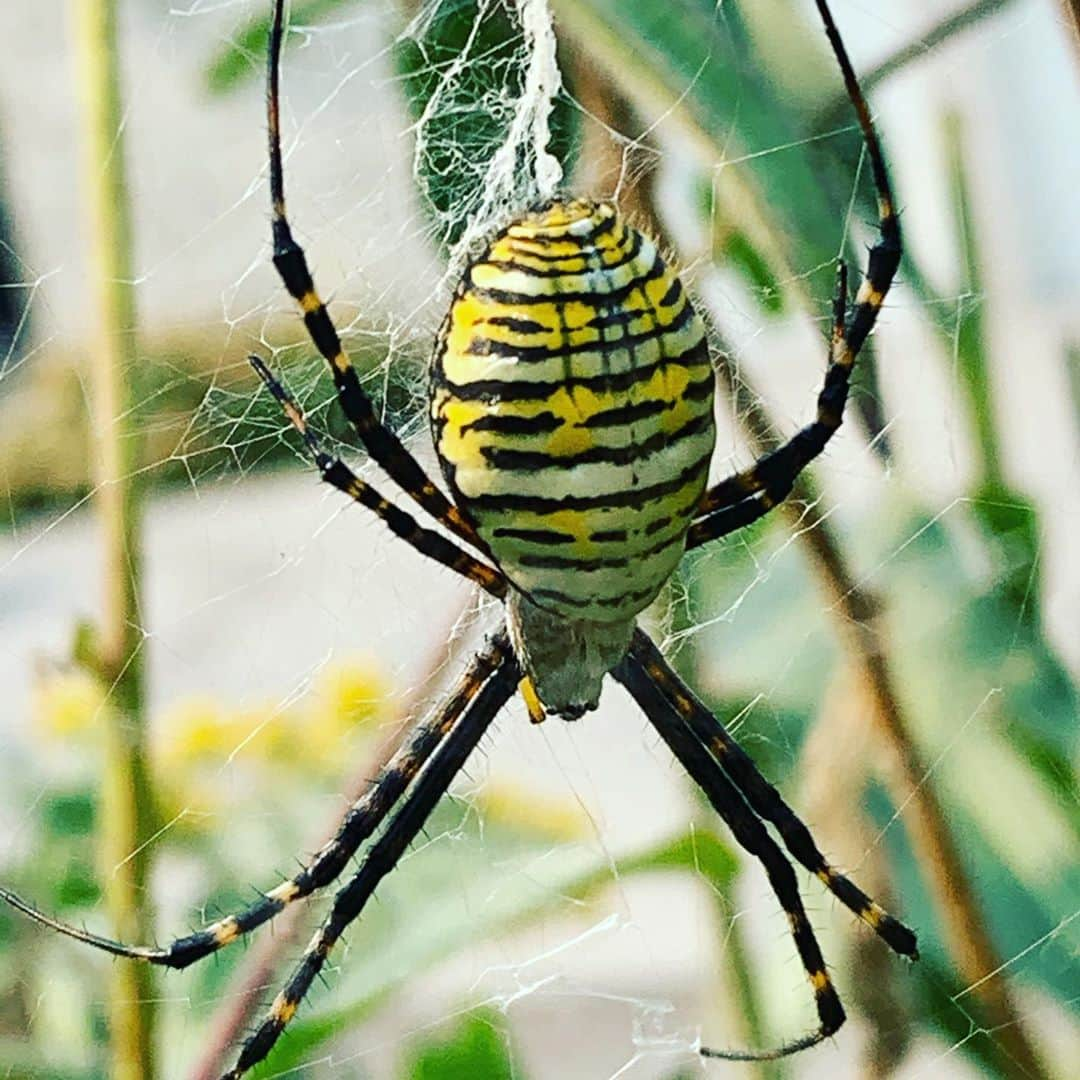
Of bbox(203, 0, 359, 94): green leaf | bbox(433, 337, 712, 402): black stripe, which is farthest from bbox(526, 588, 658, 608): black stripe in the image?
bbox(203, 0, 359, 94): green leaf

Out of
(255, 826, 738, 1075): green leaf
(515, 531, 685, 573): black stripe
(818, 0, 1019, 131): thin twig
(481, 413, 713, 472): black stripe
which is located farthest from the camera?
(255, 826, 738, 1075): green leaf

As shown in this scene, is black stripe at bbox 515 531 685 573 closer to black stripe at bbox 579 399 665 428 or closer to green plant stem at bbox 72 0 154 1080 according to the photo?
black stripe at bbox 579 399 665 428

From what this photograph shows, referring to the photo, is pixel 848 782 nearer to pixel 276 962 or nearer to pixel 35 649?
pixel 276 962

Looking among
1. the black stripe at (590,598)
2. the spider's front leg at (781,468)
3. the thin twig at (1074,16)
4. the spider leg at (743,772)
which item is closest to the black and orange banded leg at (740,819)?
the spider leg at (743,772)

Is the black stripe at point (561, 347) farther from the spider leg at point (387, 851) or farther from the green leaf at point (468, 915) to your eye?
the spider leg at point (387, 851)

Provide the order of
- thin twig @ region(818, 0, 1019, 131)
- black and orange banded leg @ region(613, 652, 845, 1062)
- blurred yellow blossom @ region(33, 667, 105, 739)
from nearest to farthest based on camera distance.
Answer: thin twig @ region(818, 0, 1019, 131)
blurred yellow blossom @ region(33, 667, 105, 739)
black and orange banded leg @ region(613, 652, 845, 1062)

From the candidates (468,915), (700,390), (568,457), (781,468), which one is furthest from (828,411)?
(468,915)
